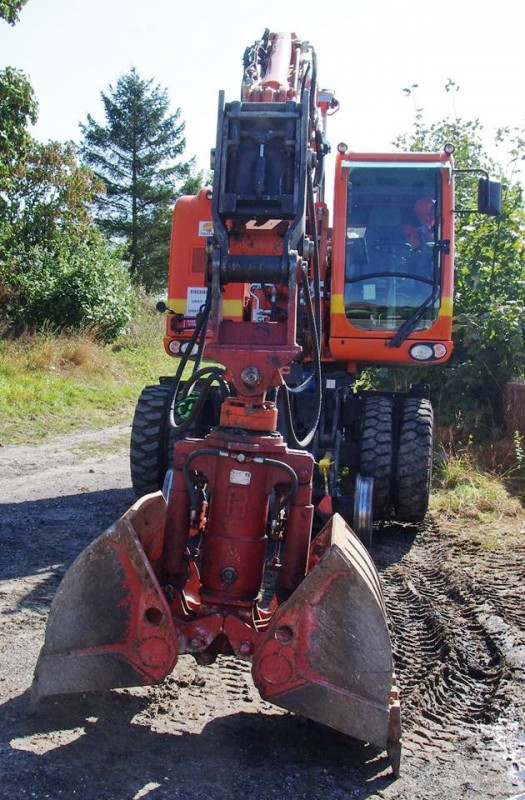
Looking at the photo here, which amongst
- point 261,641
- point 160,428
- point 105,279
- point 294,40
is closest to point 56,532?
point 160,428

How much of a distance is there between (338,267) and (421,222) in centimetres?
79

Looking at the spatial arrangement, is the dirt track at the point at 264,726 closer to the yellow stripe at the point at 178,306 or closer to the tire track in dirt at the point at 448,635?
the tire track in dirt at the point at 448,635

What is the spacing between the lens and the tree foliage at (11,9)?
13195mm

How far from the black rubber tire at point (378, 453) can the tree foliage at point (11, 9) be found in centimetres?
972

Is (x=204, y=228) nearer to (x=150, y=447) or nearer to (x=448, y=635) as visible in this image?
(x=150, y=447)

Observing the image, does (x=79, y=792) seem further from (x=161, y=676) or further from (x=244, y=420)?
(x=244, y=420)

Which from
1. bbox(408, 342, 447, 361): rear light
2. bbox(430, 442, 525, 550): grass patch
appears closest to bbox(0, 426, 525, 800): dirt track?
bbox(430, 442, 525, 550): grass patch

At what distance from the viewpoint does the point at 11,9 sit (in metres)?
13.3

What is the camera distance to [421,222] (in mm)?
7352

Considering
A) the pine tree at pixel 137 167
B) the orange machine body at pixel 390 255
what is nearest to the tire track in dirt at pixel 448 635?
the orange machine body at pixel 390 255

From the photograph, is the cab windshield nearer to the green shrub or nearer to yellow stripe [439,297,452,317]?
yellow stripe [439,297,452,317]

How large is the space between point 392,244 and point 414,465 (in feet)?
6.11

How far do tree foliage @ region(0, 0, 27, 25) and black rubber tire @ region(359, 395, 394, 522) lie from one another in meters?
9.72

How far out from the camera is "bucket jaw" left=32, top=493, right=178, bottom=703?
340 cm
